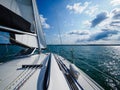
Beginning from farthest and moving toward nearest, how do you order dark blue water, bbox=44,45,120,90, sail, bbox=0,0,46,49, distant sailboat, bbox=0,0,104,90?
1. dark blue water, bbox=44,45,120,90
2. sail, bbox=0,0,46,49
3. distant sailboat, bbox=0,0,104,90

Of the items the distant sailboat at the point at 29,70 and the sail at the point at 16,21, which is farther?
the sail at the point at 16,21

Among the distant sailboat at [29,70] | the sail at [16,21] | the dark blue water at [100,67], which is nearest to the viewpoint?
the distant sailboat at [29,70]

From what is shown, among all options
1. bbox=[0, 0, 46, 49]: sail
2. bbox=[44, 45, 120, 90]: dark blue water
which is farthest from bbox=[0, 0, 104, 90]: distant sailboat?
bbox=[44, 45, 120, 90]: dark blue water

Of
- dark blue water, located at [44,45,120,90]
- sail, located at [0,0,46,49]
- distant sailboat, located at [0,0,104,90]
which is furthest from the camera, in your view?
dark blue water, located at [44,45,120,90]

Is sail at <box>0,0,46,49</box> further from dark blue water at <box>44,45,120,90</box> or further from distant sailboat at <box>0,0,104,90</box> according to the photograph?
dark blue water at <box>44,45,120,90</box>

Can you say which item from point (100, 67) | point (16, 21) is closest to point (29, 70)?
point (16, 21)

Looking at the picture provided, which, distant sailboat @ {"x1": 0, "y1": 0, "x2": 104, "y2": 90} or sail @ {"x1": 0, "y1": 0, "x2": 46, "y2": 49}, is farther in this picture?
sail @ {"x1": 0, "y1": 0, "x2": 46, "y2": 49}

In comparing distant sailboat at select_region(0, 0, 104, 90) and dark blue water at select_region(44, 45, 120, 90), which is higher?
distant sailboat at select_region(0, 0, 104, 90)

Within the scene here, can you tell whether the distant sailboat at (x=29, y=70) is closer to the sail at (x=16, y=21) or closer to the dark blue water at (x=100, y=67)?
the sail at (x=16, y=21)

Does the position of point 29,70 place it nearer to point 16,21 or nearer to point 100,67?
point 16,21

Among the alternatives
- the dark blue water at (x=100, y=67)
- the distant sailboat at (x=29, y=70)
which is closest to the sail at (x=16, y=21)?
the distant sailboat at (x=29, y=70)

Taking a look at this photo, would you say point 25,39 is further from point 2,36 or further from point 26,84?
→ point 26,84

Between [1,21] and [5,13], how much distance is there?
0.21m

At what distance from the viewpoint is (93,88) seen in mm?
1641
